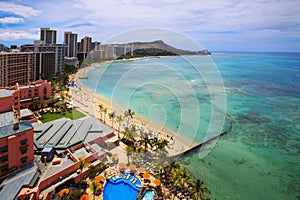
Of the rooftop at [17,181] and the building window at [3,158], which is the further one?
the building window at [3,158]

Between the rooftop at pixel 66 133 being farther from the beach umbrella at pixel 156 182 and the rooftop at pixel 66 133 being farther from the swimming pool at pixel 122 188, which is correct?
the beach umbrella at pixel 156 182

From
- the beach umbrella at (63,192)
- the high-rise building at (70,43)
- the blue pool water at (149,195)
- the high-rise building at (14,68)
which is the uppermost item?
the high-rise building at (70,43)

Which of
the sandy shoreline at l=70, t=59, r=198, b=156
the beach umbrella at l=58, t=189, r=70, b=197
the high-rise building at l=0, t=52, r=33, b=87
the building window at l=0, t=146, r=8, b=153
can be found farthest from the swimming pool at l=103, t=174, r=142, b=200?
the high-rise building at l=0, t=52, r=33, b=87

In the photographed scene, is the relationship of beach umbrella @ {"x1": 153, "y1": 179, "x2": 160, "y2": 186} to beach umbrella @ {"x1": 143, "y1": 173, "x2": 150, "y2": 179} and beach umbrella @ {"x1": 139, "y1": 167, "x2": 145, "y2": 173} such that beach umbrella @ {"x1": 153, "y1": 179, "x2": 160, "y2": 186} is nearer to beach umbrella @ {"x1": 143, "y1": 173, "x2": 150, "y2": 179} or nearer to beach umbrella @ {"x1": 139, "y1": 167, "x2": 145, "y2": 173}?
beach umbrella @ {"x1": 143, "y1": 173, "x2": 150, "y2": 179}

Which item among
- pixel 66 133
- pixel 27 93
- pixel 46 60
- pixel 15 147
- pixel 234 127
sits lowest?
pixel 234 127

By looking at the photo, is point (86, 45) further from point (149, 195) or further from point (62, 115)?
point (149, 195)

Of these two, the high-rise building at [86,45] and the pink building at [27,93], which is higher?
the high-rise building at [86,45]

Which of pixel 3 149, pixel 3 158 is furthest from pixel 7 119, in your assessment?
pixel 3 158

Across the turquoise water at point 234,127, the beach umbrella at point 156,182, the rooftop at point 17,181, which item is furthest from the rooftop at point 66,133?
the turquoise water at point 234,127
